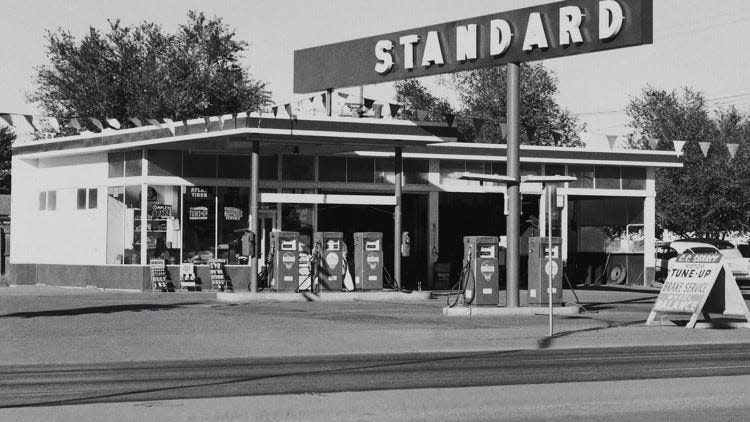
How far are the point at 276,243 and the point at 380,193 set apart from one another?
8082 millimetres

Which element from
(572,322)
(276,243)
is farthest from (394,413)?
(276,243)

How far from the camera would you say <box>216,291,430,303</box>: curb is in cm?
3116

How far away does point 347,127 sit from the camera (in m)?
33.0

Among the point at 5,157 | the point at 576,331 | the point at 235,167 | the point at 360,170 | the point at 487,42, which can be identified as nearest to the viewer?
the point at 576,331

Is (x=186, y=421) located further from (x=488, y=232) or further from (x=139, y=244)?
(x=488, y=232)

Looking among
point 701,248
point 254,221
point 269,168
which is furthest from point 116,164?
point 701,248

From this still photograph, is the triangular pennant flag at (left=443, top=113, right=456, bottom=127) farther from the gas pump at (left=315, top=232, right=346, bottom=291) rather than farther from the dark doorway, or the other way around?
the dark doorway

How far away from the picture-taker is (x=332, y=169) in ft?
127

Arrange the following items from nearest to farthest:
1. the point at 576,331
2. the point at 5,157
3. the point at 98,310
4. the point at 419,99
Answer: the point at 576,331 → the point at 98,310 → the point at 5,157 → the point at 419,99

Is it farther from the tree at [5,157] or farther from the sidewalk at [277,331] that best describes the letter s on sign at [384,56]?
the tree at [5,157]

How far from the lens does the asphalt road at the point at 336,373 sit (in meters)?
13.2

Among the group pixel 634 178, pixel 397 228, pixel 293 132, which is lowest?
pixel 397 228

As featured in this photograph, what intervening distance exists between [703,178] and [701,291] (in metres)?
36.0

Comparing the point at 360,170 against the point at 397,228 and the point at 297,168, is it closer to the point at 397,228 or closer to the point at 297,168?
the point at 297,168
